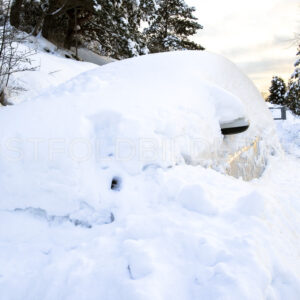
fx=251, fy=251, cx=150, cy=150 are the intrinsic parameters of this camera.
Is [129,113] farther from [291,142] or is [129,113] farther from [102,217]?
[291,142]

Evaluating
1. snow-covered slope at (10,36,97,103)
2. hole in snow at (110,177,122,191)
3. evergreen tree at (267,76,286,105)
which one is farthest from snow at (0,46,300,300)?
evergreen tree at (267,76,286,105)

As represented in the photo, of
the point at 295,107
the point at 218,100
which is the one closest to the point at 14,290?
the point at 218,100

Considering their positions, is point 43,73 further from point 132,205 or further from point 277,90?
point 277,90

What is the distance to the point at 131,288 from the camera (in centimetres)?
122

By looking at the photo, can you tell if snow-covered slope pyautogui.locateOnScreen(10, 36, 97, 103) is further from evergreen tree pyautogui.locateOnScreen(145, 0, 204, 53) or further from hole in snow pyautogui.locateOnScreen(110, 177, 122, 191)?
evergreen tree pyautogui.locateOnScreen(145, 0, 204, 53)

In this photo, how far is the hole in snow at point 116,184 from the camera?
6.25 ft

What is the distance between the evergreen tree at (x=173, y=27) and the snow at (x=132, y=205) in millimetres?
19901

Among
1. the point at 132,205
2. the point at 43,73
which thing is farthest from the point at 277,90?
the point at 132,205

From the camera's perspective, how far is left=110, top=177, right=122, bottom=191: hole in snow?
1.91m

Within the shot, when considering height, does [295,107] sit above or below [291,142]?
above

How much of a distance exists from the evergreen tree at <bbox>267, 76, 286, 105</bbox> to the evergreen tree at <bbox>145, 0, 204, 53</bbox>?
1671cm

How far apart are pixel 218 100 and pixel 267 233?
1.75 metres

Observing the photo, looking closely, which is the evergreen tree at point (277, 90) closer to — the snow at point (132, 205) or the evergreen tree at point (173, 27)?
the evergreen tree at point (173, 27)

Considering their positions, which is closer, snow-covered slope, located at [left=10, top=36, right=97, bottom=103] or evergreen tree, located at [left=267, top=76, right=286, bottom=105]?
snow-covered slope, located at [left=10, top=36, right=97, bottom=103]
